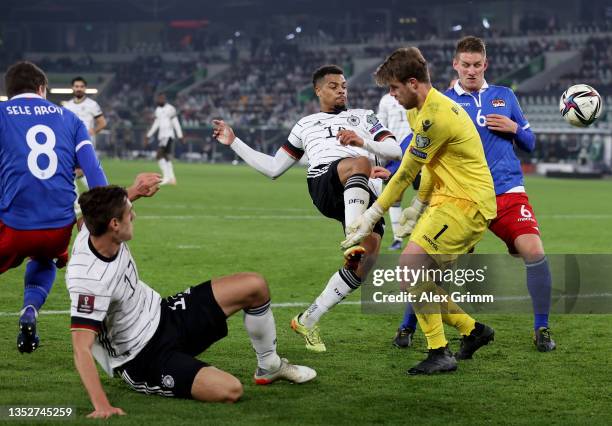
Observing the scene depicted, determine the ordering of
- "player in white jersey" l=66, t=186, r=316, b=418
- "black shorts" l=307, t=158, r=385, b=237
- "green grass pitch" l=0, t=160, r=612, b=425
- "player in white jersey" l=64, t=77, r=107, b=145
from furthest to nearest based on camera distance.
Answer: "player in white jersey" l=64, t=77, r=107, b=145 < "black shorts" l=307, t=158, r=385, b=237 < "green grass pitch" l=0, t=160, r=612, b=425 < "player in white jersey" l=66, t=186, r=316, b=418

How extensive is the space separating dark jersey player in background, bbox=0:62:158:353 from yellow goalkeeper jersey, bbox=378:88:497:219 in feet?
6.90

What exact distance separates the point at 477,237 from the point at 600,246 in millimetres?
7922

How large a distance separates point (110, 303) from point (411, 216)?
7.59 feet

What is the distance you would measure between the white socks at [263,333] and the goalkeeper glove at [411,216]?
1364 mm

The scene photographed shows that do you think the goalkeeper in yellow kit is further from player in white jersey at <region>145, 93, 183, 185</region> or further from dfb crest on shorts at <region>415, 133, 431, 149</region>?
player in white jersey at <region>145, 93, 183, 185</region>

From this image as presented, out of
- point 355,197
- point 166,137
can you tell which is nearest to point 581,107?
point 355,197

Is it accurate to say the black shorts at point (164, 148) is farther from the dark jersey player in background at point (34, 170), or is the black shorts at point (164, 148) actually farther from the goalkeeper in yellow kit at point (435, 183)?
the goalkeeper in yellow kit at point (435, 183)

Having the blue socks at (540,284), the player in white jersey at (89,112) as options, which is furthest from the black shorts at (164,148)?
the blue socks at (540,284)

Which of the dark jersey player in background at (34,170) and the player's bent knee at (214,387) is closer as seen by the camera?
the player's bent knee at (214,387)

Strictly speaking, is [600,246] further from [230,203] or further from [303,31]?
[303,31]

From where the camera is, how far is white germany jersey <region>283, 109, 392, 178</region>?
318 inches

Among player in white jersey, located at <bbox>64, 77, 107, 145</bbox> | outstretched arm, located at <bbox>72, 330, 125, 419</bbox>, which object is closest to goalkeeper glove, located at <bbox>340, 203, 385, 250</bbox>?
outstretched arm, located at <bbox>72, 330, 125, 419</bbox>

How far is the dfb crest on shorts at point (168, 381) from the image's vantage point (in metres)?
5.50

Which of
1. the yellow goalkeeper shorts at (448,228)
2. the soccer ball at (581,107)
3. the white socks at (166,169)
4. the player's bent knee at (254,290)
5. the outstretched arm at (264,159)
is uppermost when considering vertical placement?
the soccer ball at (581,107)
